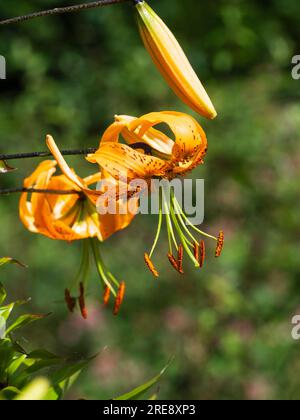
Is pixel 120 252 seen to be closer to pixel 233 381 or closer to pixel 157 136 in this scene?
pixel 233 381

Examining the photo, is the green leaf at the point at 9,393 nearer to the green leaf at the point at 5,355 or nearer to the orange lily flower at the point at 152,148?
the green leaf at the point at 5,355

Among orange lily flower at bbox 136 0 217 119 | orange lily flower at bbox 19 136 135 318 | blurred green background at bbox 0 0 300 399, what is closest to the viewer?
orange lily flower at bbox 136 0 217 119

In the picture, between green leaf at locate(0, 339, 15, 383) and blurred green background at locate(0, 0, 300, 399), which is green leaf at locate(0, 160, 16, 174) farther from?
blurred green background at locate(0, 0, 300, 399)

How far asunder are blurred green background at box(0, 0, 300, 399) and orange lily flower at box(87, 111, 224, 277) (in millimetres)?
1214

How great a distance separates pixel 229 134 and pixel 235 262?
0.50 metres

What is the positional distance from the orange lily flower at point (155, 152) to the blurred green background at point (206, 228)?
1.21m

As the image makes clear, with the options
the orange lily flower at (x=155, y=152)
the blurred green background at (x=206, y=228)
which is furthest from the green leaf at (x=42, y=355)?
the blurred green background at (x=206, y=228)

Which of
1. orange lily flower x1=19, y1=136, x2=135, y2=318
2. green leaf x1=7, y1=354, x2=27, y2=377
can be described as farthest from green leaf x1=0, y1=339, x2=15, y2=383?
orange lily flower x1=19, y1=136, x2=135, y2=318

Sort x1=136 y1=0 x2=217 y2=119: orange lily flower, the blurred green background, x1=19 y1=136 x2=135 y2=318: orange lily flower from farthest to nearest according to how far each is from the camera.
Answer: the blurred green background < x1=19 y1=136 x2=135 y2=318: orange lily flower < x1=136 y1=0 x2=217 y2=119: orange lily flower

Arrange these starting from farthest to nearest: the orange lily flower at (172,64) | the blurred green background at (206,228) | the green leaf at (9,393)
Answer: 1. the blurred green background at (206,228)
2. the orange lily flower at (172,64)
3. the green leaf at (9,393)

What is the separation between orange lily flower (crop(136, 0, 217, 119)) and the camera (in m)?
0.94

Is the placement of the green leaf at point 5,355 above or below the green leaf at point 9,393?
above

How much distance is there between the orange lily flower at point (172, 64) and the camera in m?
0.94

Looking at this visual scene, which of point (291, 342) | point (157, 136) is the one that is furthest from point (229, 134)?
point (157, 136)
